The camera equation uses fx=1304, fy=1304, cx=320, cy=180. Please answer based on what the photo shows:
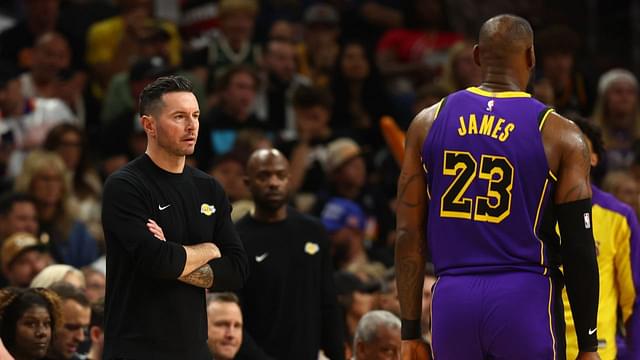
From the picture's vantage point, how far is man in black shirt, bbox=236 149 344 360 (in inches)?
348

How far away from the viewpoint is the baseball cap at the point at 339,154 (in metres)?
12.6

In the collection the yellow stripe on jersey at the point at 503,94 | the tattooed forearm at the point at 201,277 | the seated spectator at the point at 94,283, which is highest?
the yellow stripe on jersey at the point at 503,94

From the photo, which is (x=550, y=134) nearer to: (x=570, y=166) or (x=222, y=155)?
(x=570, y=166)

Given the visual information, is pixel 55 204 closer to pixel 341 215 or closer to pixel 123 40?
pixel 341 215

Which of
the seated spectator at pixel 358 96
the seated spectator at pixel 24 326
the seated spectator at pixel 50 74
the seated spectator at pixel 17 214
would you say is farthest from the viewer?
the seated spectator at pixel 358 96

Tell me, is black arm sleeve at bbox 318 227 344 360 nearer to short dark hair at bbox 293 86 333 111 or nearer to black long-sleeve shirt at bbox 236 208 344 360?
black long-sleeve shirt at bbox 236 208 344 360

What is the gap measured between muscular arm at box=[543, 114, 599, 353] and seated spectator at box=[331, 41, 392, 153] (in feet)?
28.3

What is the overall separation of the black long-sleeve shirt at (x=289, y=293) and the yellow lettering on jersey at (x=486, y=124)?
3.15m

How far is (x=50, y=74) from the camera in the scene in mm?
13109

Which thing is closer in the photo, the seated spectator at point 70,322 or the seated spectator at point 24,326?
the seated spectator at point 24,326

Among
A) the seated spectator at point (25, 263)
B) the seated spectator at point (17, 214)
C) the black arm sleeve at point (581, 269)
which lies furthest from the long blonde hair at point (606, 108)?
A: the black arm sleeve at point (581, 269)

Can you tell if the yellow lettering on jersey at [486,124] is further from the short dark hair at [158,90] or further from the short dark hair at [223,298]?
the short dark hair at [223,298]

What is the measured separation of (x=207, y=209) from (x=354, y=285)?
4.12 meters

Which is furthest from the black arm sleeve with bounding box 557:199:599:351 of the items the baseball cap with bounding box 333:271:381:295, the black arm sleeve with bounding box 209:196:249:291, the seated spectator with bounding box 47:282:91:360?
the baseball cap with bounding box 333:271:381:295
